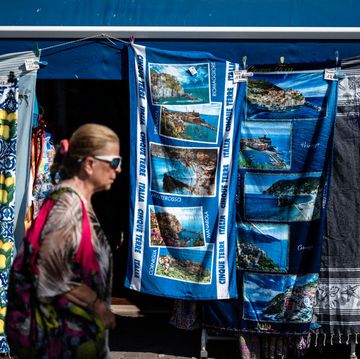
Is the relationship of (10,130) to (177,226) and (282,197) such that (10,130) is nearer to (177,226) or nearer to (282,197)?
(177,226)

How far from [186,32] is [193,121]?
0.62 m

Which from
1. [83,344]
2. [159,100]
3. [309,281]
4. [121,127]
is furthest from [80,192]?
[121,127]

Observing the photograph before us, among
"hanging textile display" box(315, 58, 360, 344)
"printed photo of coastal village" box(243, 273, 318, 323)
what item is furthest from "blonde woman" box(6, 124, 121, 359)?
"hanging textile display" box(315, 58, 360, 344)

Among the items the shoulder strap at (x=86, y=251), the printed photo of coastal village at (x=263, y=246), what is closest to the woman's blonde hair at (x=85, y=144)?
the shoulder strap at (x=86, y=251)

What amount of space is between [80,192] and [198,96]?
7.11ft

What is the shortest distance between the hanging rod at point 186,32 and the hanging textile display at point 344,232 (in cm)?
24

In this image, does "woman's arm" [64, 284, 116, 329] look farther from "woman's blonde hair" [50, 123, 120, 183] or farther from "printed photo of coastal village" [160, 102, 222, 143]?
"printed photo of coastal village" [160, 102, 222, 143]

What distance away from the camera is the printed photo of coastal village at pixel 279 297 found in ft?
15.8

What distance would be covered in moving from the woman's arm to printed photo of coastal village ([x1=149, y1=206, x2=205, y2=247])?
7.03ft

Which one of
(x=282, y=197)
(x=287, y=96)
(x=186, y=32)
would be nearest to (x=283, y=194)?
(x=282, y=197)

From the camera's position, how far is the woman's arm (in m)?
2.64

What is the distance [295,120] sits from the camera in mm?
4719

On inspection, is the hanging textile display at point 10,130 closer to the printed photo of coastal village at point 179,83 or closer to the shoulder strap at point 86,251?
the printed photo of coastal village at point 179,83
